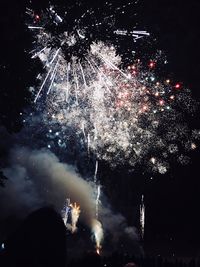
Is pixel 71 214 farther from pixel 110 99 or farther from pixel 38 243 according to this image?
pixel 38 243

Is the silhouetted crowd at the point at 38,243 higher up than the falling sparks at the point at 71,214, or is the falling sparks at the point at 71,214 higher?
the falling sparks at the point at 71,214

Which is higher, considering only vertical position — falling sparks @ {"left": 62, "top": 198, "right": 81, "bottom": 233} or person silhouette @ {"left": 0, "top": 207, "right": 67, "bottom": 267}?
falling sparks @ {"left": 62, "top": 198, "right": 81, "bottom": 233}

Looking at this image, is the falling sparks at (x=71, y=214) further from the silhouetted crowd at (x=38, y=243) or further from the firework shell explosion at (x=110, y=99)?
the silhouetted crowd at (x=38, y=243)

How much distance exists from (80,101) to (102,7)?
12183 millimetres

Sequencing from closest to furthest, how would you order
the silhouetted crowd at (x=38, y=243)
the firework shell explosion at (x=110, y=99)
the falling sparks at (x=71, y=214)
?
the silhouetted crowd at (x=38, y=243) → the firework shell explosion at (x=110, y=99) → the falling sparks at (x=71, y=214)

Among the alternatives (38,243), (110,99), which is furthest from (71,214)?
(38,243)

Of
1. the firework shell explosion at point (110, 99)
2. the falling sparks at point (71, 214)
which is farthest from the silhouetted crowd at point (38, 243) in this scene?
the falling sparks at point (71, 214)

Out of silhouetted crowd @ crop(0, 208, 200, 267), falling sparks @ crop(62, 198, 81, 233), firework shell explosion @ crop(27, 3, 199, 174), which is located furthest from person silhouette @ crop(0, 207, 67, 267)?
falling sparks @ crop(62, 198, 81, 233)

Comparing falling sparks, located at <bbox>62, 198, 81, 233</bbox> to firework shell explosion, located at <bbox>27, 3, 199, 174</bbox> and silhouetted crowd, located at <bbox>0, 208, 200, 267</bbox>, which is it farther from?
silhouetted crowd, located at <bbox>0, 208, 200, 267</bbox>

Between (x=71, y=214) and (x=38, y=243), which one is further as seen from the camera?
(x=71, y=214)

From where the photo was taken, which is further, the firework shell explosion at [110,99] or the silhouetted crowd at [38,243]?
the firework shell explosion at [110,99]

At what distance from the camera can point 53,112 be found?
775 inches

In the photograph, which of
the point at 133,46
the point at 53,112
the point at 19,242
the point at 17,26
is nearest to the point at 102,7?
the point at 133,46

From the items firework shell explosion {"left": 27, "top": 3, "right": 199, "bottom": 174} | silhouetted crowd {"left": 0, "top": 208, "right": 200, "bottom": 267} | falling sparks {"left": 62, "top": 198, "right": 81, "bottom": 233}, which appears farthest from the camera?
falling sparks {"left": 62, "top": 198, "right": 81, "bottom": 233}
